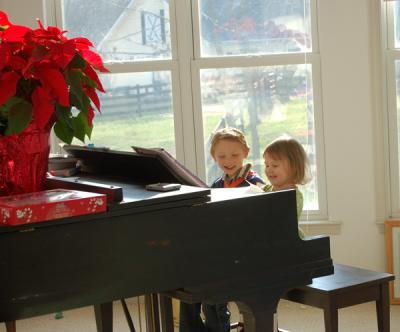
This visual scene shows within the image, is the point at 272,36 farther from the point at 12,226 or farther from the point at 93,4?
the point at 12,226

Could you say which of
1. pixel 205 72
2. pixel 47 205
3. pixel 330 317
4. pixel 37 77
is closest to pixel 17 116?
pixel 37 77

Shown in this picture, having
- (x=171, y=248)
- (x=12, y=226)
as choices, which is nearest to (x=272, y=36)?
(x=171, y=248)

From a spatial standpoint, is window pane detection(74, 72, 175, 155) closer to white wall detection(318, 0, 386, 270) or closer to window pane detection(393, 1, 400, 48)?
white wall detection(318, 0, 386, 270)

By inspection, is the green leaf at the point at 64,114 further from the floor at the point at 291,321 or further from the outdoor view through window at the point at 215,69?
the outdoor view through window at the point at 215,69

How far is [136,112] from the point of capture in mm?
4629

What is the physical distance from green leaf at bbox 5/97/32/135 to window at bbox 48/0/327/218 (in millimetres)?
2771

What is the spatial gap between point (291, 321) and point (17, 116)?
274 centimetres

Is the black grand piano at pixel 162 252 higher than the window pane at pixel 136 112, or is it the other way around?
the window pane at pixel 136 112

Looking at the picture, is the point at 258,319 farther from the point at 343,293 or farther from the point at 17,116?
the point at 17,116

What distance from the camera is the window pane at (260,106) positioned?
14.8 feet

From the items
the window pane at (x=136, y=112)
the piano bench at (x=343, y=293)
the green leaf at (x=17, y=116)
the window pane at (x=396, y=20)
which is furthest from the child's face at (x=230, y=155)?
the green leaf at (x=17, y=116)

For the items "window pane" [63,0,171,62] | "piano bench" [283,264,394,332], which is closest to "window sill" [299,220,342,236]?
"window pane" [63,0,171,62]

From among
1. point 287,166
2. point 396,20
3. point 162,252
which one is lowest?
point 162,252

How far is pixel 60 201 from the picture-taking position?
1.75m
